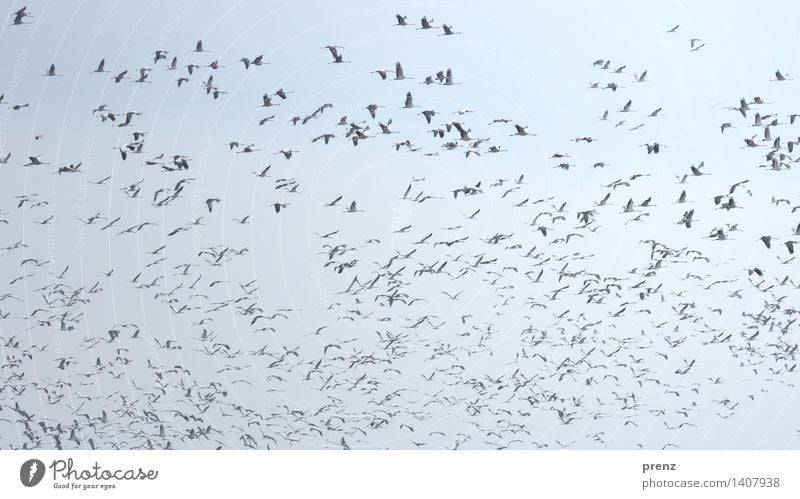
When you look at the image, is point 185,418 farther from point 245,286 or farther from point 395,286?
point 395,286

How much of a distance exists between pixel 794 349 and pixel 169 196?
89.1ft

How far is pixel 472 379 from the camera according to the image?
51.0 meters

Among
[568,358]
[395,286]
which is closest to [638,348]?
[568,358]

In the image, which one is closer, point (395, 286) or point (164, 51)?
point (164, 51)
